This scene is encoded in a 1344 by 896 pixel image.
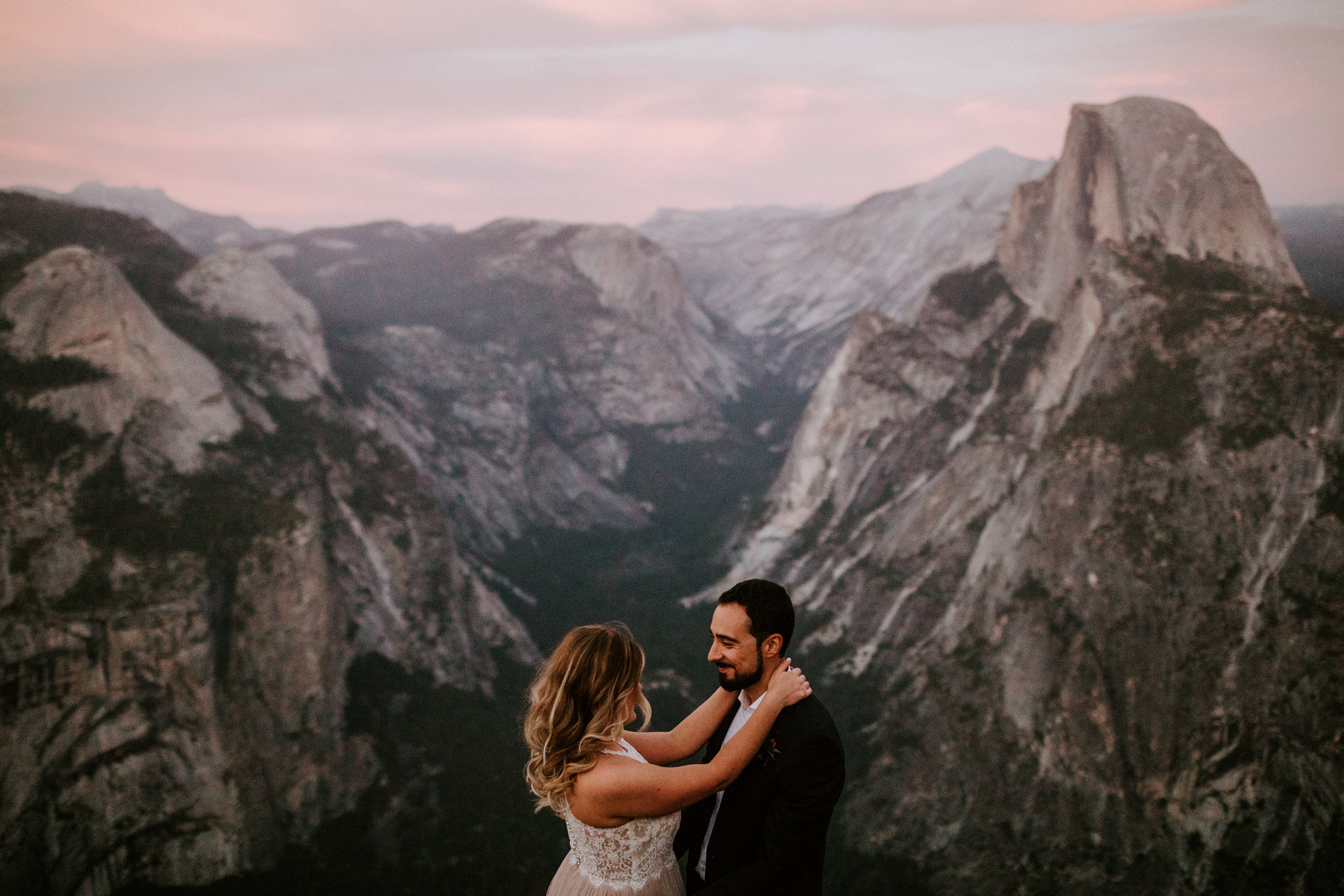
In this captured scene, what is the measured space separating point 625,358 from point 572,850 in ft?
359

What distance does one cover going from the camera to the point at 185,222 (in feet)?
481

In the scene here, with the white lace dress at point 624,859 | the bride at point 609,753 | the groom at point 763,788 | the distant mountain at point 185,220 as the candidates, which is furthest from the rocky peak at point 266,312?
the distant mountain at point 185,220

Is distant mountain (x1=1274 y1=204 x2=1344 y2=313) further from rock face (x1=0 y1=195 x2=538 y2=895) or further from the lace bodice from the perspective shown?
rock face (x1=0 y1=195 x2=538 y2=895)

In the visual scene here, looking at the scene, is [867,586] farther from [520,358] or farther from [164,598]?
[520,358]

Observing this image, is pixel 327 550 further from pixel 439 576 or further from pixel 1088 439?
pixel 1088 439

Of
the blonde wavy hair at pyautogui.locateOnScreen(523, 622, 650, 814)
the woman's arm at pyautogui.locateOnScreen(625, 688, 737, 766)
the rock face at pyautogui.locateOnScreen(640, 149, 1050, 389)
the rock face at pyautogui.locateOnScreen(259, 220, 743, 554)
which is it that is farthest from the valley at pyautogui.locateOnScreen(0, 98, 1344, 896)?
the rock face at pyautogui.locateOnScreen(640, 149, 1050, 389)

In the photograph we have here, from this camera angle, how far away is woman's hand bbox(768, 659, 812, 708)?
6375 millimetres

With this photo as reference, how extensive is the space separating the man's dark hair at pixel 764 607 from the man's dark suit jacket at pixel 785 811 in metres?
0.62

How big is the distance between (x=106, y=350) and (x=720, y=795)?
5028 centimetres

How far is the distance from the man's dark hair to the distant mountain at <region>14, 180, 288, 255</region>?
145356mm

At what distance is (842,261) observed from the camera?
501 ft

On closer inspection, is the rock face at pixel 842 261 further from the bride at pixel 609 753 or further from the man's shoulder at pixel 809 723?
the bride at pixel 609 753

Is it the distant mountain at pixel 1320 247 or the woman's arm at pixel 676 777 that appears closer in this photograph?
the woman's arm at pixel 676 777

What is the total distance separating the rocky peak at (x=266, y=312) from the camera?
197 feet
